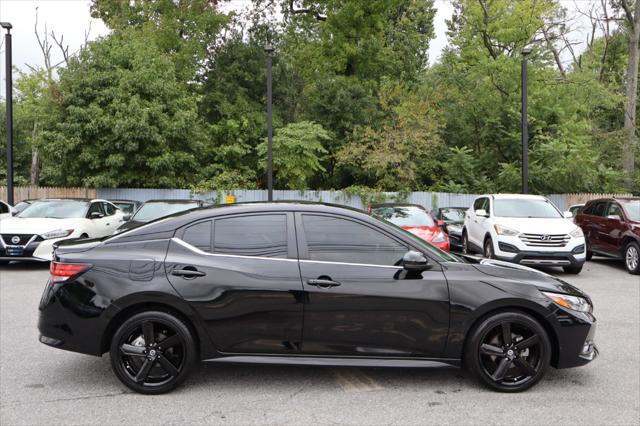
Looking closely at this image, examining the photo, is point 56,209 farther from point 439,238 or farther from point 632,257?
point 632,257

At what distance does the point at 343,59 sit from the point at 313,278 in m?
31.7

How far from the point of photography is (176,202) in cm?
1316

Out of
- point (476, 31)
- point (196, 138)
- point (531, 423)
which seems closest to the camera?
point (531, 423)

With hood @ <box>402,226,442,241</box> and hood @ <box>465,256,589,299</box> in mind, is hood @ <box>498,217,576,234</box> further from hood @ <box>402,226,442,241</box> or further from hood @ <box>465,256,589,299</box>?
hood @ <box>465,256,589,299</box>

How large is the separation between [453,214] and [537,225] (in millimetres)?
6949

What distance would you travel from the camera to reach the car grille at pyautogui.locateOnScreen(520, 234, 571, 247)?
1120 centimetres

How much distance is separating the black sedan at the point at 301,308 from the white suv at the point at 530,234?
273 inches

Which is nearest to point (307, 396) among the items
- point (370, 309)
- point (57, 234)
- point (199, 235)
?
point (370, 309)

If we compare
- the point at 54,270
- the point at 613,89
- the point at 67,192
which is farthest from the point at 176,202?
the point at 613,89

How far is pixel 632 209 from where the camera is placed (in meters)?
12.8

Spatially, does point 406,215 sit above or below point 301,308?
above

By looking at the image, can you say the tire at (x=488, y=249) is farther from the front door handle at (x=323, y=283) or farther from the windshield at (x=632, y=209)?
the front door handle at (x=323, y=283)

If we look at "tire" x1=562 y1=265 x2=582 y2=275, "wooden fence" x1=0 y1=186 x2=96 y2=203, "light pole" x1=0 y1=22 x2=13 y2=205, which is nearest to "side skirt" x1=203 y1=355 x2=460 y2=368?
"tire" x1=562 y1=265 x2=582 y2=275

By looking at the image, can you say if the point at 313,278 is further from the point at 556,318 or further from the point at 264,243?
the point at 556,318
